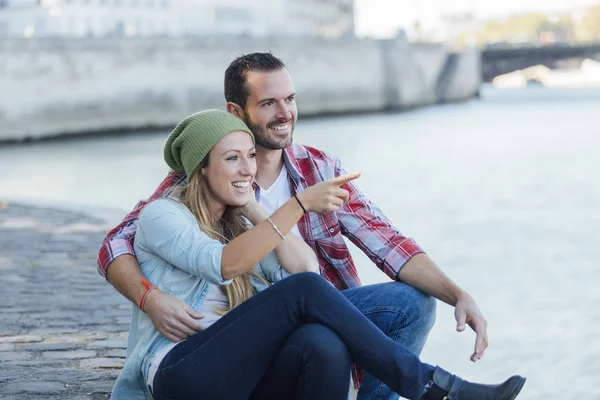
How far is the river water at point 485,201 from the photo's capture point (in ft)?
21.0

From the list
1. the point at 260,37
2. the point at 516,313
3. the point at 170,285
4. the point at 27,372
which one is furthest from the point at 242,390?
the point at 260,37

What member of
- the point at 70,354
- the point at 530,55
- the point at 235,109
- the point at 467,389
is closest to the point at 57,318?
the point at 70,354

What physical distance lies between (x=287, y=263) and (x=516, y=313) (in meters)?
4.77

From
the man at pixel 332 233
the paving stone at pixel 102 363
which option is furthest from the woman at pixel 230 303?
the paving stone at pixel 102 363

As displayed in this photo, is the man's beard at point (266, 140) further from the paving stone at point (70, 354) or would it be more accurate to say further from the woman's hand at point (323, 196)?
the paving stone at point (70, 354)

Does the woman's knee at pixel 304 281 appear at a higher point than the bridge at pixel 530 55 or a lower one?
higher

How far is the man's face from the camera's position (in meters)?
3.21

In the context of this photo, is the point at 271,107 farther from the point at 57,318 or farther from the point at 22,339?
the point at 57,318

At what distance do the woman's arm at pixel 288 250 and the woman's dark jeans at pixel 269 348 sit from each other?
273mm

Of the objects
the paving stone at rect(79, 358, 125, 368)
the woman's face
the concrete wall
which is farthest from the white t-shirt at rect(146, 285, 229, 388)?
the concrete wall

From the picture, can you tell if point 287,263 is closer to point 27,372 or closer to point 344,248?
point 344,248

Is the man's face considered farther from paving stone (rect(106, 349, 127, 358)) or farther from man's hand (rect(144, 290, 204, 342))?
paving stone (rect(106, 349, 127, 358))

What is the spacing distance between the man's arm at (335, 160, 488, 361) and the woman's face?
439mm

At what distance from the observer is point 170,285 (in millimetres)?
2855
